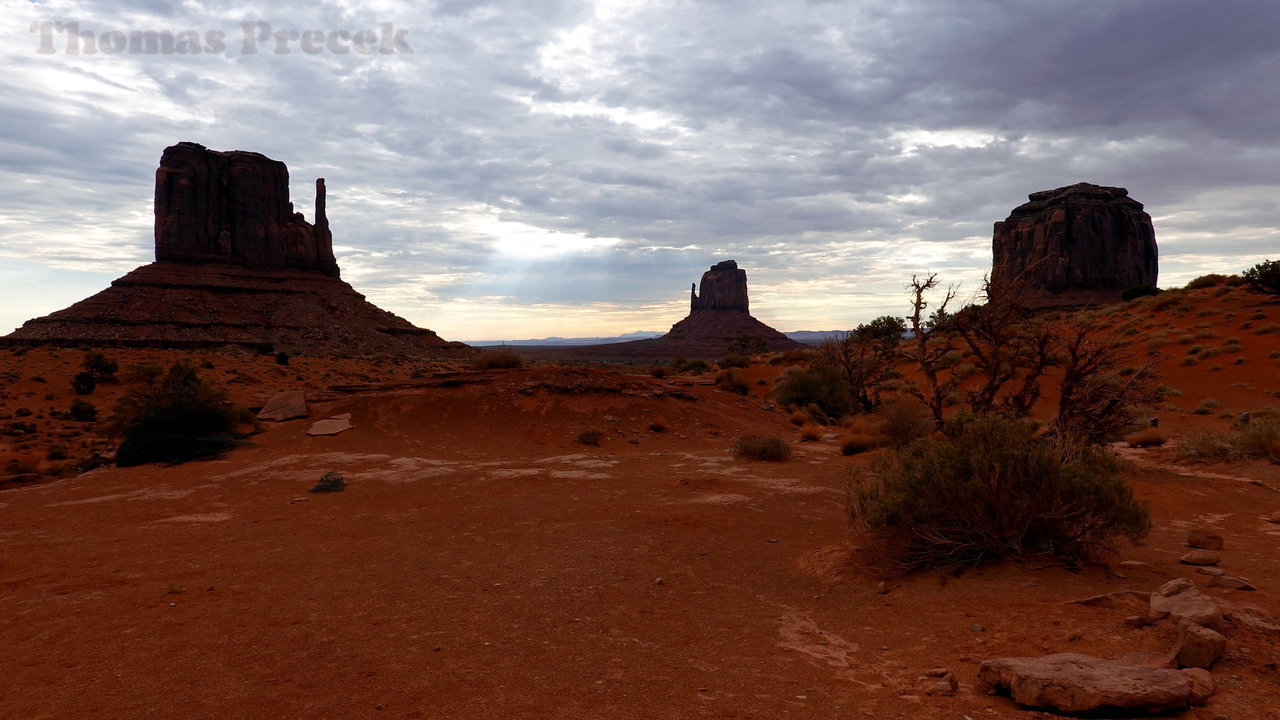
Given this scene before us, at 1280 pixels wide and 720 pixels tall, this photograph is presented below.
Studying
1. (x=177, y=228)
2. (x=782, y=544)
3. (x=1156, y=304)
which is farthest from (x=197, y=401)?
(x=177, y=228)

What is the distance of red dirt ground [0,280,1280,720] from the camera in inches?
171

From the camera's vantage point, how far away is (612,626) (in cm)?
576

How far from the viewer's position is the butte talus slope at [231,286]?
57750mm

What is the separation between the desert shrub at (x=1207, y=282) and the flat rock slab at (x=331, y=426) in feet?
173

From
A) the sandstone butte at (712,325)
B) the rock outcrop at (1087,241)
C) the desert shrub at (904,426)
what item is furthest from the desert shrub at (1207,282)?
the sandstone butte at (712,325)

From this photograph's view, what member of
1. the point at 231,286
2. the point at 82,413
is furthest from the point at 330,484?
the point at 231,286

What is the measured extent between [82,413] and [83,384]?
7.08m

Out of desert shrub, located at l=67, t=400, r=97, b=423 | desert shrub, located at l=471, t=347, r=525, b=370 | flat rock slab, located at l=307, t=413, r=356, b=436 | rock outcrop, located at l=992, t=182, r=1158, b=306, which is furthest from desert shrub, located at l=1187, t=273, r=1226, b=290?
desert shrub, located at l=67, t=400, r=97, b=423

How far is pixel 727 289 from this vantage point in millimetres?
162000

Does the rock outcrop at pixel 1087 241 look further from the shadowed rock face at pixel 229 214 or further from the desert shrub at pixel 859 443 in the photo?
the shadowed rock face at pixel 229 214

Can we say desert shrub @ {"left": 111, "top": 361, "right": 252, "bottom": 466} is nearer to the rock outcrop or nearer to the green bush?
the green bush

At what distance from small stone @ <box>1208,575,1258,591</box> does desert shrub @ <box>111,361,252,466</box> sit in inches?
859

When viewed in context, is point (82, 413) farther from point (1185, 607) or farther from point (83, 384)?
point (1185, 607)

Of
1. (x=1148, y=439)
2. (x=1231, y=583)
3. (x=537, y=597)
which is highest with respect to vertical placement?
(x=1231, y=583)
